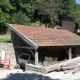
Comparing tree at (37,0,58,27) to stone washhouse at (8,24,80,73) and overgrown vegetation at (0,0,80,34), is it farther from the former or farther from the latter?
stone washhouse at (8,24,80,73)

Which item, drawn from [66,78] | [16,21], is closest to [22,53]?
[66,78]

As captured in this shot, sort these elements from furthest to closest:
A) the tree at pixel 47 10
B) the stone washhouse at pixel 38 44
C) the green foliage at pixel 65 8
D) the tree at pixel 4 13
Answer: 1. the green foliage at pixel 65 8
2. the tree at pixel 47 10
3. the tree at pixel 4 13
4. the stone washhouse at pixel 38 44

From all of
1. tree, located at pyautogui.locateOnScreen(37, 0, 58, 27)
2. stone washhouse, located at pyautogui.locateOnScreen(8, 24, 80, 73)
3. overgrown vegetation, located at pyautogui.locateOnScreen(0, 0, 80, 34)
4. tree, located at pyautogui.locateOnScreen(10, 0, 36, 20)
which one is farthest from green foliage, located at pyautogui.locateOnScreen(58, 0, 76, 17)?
stone washhouse, located at pyautogui.locateOnScreen(8, 24, 80, 73)

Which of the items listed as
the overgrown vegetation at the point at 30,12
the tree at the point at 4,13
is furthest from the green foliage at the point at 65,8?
the tree at the point at 4,13

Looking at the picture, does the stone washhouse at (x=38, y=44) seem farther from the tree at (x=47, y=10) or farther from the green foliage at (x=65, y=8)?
the green foliage at (x=65, y=8)

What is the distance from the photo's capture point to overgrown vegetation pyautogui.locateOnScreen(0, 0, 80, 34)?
37344 millimetres

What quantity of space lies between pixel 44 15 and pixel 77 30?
12.6 m

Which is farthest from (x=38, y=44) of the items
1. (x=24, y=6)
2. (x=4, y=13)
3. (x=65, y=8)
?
(x=65, y=8)

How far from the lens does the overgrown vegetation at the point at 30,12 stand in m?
37.3

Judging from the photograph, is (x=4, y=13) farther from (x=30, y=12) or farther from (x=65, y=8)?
(x=65, y=8)

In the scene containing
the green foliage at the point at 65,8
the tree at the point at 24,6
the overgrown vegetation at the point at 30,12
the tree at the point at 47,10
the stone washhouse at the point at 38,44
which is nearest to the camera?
the stone washhouse at the point at 38,44

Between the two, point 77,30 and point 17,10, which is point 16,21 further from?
point 77,30

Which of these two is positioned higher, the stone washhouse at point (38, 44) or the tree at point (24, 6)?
the tree at point (24, 6)

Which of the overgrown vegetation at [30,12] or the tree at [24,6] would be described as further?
the tree at [24,6]
